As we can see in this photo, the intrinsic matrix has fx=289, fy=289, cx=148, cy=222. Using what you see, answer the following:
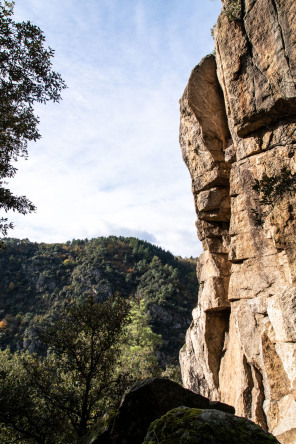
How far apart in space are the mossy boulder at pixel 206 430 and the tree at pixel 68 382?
23.4 feet

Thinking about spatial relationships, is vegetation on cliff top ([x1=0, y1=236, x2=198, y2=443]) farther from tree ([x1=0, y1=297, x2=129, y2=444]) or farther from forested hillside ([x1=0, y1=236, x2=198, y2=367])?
forested hillside ([x1=0, y1=236, x2=198, y2=367])

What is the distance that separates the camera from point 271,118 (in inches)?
531

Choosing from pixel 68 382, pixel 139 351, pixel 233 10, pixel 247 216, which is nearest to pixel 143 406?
pixel 68 382

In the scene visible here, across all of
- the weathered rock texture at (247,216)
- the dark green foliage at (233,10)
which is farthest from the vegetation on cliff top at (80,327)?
the dark green foliage at (233,10)

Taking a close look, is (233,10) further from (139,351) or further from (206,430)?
(139,351)

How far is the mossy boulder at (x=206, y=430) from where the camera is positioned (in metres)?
3.24

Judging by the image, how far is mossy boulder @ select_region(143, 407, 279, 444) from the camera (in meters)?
3.24

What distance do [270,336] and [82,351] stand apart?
26.0 ft

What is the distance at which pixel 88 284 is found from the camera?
334 ft

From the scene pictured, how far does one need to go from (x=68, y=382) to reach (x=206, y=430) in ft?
35.0

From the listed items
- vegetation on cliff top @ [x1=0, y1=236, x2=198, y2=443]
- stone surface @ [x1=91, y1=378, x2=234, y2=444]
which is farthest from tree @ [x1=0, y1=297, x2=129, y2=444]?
stone surface @ [x1=91, y1=378, x2=234, y2=444]

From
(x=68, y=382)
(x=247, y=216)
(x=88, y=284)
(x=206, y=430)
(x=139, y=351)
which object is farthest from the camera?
(x=88, y=284)

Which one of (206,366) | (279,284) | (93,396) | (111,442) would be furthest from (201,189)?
(111,442)

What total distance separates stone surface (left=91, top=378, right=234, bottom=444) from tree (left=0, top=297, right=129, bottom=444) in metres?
3.88
